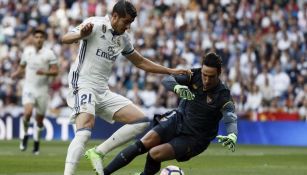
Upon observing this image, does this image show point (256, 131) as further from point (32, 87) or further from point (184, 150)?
point (184, 150)

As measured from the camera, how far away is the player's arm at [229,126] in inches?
440

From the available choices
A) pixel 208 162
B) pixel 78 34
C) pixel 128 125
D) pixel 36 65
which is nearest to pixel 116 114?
pixel 128 125

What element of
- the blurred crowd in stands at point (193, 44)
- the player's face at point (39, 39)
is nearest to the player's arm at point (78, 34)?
the player's face at point (39, 39)

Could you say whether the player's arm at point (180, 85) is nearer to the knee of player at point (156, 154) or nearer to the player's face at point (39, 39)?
the knee of player at point (156, 154)

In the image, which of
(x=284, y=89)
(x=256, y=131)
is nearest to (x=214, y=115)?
(x=256, y=131)

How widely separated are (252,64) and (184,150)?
1787 cm

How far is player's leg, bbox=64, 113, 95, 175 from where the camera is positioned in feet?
37.4

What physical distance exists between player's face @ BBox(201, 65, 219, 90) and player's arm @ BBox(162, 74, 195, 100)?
0.81ft

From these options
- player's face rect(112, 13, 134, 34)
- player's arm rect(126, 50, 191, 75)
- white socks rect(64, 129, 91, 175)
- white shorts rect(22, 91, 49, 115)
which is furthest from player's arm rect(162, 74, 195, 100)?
white shorts rect(22, 91, 49, 115)

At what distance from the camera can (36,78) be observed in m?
21.3

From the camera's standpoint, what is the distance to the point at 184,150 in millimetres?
11977

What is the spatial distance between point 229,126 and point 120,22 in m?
2.08

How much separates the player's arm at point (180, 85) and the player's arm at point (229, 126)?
1.59 ft

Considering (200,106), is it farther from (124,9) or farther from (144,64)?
(124,9)
